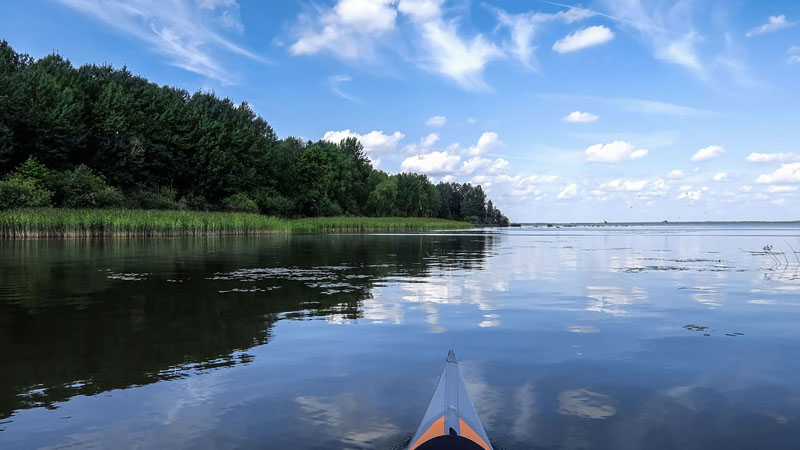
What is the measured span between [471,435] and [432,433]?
0.28 metres

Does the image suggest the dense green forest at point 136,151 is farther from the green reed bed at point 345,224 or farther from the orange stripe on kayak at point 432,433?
the orange stripe on kayak at point 432,433

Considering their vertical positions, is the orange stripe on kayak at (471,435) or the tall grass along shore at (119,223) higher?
the tall grass along shore at (119,223)

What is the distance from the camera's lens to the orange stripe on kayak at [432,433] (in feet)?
12.1

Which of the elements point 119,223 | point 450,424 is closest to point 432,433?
point 450,424

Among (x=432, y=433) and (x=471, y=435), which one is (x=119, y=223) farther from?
(x=471, y=435)

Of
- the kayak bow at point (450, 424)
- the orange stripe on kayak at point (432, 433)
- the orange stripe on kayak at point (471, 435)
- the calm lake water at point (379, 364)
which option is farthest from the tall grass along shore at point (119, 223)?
the orange stripe on kayak at point (471, 435)

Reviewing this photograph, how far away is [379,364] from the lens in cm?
739

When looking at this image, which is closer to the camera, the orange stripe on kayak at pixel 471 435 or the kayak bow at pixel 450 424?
the kayak bow at pixel 450 424

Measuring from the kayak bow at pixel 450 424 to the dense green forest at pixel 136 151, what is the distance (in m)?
57.5

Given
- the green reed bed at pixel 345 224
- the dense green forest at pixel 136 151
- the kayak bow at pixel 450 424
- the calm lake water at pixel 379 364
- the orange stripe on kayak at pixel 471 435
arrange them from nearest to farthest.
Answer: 1. the kayak bow at pixel 450 424
2. the orange stripe on kayak at pixel 471 435
3. the calm lake water at pixel 379 364
4. the dense green forest at pixel 136 151
5. the green reed bed at pixel 345 224

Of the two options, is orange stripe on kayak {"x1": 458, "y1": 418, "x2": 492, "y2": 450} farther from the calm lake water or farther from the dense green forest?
the dense green forest

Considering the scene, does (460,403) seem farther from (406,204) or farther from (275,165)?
(406,204)

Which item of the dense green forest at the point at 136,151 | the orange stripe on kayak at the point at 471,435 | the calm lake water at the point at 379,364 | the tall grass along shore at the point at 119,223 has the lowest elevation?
the calm lake water at the point at 379,364

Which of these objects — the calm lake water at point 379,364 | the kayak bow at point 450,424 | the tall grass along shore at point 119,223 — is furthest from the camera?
the tall grass along shore at point 119,223
